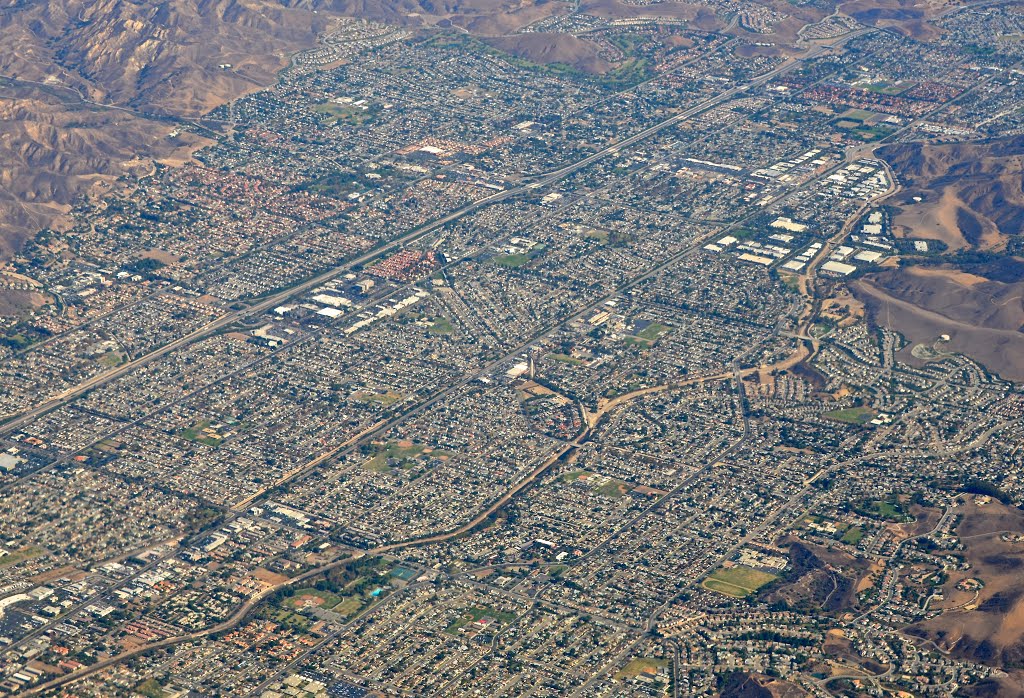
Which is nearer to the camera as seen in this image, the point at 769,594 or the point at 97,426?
the point at 769,594

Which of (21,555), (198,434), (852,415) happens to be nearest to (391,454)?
(198,434)

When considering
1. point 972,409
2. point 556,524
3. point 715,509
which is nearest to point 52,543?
point 556,524

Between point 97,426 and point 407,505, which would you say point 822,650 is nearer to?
point 407,505

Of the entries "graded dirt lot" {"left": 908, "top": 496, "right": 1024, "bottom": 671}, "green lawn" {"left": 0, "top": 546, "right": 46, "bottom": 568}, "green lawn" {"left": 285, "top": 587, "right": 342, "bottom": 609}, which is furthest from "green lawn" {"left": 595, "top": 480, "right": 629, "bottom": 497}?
"green lawn" {"left": 0, "top": 546, "right": 46, "bottom": 568}

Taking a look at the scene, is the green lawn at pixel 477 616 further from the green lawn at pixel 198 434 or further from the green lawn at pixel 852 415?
the green lawn at pixel 852 415

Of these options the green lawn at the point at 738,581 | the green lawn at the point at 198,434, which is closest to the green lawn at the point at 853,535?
the green lawn at the point at 738,581

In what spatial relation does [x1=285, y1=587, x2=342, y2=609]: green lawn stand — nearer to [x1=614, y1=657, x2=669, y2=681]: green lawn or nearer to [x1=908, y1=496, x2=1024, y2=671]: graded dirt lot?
[x1=614, y1=657, x2=669, y2=681]: green lawn

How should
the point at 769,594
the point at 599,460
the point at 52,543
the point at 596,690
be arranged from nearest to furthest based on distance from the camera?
the point at 596,690 < the point at 769,594 < the point at 52,543 < the point at 599,460
